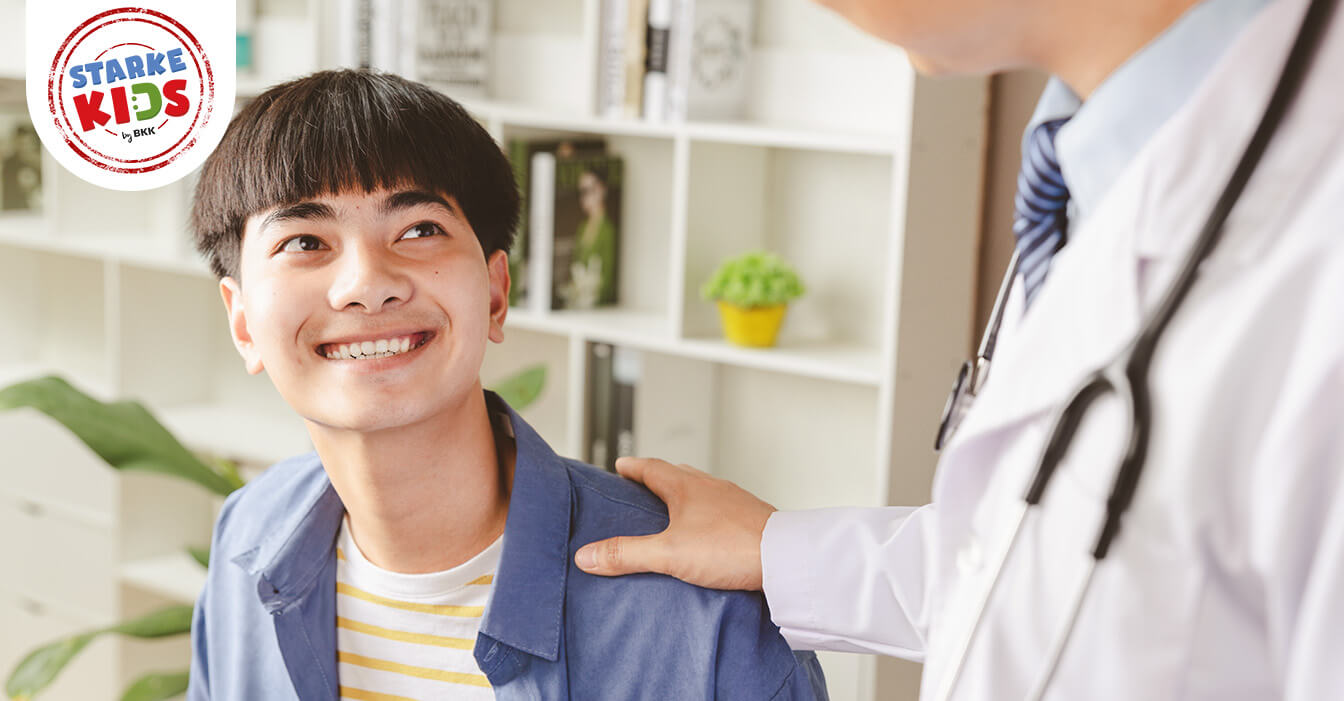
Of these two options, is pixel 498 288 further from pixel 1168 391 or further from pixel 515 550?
pixel 1168 391

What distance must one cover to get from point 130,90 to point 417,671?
928mm

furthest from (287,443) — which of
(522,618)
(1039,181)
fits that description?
(1039,181)

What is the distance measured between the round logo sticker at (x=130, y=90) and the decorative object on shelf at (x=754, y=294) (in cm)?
89

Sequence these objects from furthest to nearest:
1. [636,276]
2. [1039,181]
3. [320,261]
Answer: [636,276], [320,261], [1039,181]

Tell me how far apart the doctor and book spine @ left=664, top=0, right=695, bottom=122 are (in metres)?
1.44

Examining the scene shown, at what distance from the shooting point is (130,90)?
171 centimetres

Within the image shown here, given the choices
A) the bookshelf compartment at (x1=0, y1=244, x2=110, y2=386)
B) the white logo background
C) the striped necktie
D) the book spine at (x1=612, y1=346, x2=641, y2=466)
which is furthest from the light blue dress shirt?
the bookshelf compartment at (x1=0, y1=244, x2=110, y2=386)

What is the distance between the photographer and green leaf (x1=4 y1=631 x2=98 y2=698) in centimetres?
196

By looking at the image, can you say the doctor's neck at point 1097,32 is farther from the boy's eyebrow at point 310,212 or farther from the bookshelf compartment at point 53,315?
the bookshelf compartment at point 53,315

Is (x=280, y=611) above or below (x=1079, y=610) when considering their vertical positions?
below

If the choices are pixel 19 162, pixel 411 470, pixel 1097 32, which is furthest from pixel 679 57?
pixel 19 162

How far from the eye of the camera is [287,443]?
277 centimetres

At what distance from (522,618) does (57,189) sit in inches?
86.2

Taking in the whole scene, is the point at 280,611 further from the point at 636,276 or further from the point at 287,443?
the point at 287,443
